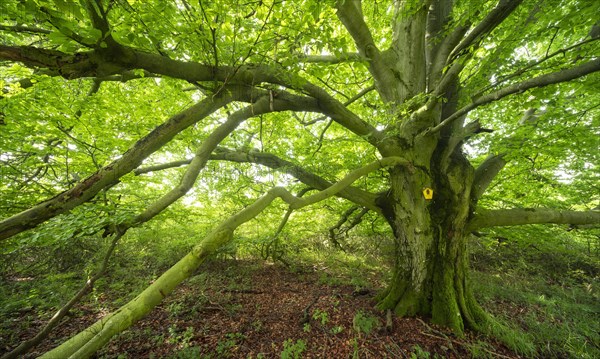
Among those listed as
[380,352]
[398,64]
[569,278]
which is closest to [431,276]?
[380,352]

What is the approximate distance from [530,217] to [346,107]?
3.97 m

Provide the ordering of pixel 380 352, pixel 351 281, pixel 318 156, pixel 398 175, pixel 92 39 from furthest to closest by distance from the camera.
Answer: pixel 351 281, pixel 318 156, pixel 398 175, pixel 380 352, pixel 92 39

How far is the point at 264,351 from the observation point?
12.2 feet

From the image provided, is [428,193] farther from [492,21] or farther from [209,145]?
[209,145]

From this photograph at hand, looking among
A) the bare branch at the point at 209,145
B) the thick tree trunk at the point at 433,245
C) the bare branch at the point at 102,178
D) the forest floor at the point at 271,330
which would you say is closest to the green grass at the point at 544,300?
the thick tree trunk at the point at 433,245

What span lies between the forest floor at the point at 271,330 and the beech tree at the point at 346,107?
518mm

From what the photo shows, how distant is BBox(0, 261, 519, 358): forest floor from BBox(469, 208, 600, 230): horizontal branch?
1989mm

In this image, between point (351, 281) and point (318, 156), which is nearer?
point (318, 156)

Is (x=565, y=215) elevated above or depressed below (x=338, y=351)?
above

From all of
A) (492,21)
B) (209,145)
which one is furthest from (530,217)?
(209,145)

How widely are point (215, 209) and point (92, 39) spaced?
22.0ft

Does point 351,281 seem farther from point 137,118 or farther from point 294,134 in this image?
point 137,118

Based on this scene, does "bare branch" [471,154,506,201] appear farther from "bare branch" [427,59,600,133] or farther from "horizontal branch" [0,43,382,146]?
"horizontal branch" [0,43,382,146]

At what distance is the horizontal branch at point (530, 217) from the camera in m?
4.42
